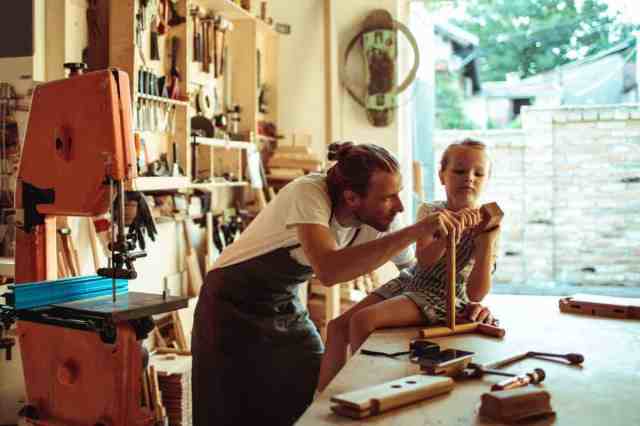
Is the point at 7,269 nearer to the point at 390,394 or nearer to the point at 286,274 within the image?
the point at 286,274

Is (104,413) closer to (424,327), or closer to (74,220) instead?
(424,327)

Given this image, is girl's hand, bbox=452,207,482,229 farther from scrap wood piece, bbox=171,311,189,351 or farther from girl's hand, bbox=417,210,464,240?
scrap wood piece, bbox=171,311,189,351

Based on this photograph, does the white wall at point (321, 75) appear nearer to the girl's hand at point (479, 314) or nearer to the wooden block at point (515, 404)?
the girl's hand at point (479, 314)

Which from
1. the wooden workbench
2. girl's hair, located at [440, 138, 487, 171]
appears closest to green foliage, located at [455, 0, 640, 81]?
girl's hair, located at [440, 138, 487, 171]

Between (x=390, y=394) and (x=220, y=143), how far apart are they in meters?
2.99

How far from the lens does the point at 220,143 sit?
4164 millimetres

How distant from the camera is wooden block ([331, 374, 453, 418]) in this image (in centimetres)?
133

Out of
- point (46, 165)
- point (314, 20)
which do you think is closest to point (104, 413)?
point (46, 165)

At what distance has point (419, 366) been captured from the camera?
1.66 metres

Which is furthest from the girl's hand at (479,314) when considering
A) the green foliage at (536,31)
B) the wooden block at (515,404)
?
the green foliage at (536,31)

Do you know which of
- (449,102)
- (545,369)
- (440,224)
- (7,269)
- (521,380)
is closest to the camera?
(521,380)

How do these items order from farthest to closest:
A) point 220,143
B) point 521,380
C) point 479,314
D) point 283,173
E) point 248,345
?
1. point 283,173
2. point 220,143
3. point 248,345
4. point 479,314
5. point 521,380

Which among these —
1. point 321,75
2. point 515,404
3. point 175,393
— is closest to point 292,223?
point 515,404

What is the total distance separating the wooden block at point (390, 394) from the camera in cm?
133
